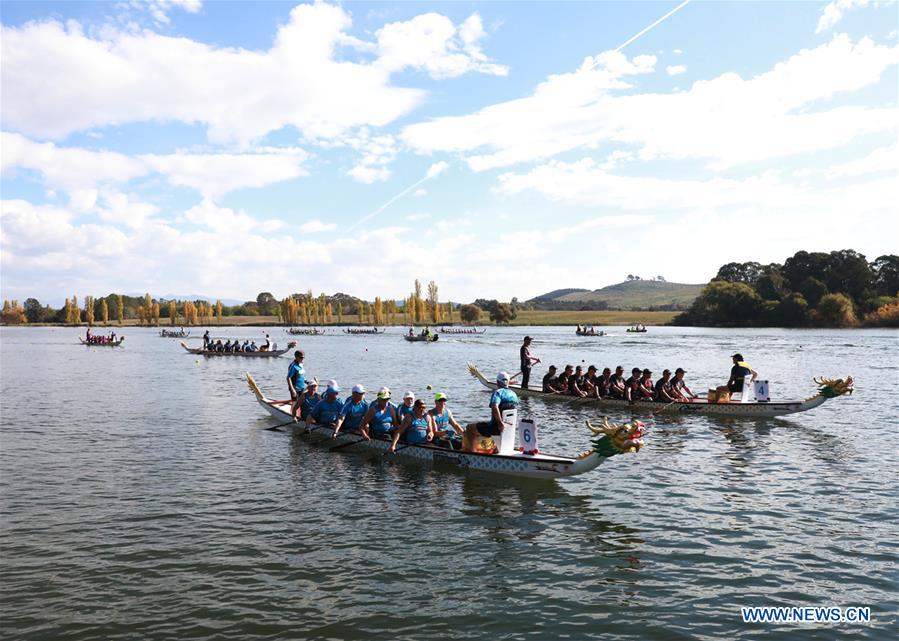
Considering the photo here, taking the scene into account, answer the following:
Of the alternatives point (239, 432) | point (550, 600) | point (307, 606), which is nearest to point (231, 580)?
point (307, 606)

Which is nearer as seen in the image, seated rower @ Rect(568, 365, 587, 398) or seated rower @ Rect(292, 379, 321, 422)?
seated rower @ Rect(292, 379, 321, 422)

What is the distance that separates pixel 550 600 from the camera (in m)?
10.2

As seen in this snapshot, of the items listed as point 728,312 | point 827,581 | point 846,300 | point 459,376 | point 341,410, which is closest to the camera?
point 827,581

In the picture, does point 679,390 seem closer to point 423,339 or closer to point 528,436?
point 528,436

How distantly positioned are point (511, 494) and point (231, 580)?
7.43 m

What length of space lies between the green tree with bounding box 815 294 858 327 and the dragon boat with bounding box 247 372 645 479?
493ft

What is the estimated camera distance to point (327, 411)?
23.2 meters

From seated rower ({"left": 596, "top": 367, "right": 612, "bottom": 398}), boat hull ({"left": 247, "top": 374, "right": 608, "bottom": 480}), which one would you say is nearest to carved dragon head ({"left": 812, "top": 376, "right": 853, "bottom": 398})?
seated rower ({"left": 596, "top": 367, "right": 612, "bottom": 398})

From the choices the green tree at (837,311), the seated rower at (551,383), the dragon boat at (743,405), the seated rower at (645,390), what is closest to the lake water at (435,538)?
the dragon boat at (743,405)

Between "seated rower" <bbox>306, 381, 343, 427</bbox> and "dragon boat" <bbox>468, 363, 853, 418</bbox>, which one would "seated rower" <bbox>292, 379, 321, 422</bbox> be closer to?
"seated rower" <bbox>306, 381, 343, 427</bbox>

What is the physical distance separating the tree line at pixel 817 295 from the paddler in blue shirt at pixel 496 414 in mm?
152839

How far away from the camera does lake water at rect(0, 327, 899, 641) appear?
9609 mm

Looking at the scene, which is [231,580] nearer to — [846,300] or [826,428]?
[826,428]

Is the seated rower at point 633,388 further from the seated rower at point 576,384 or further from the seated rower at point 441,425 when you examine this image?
the seated rower at point 441,425
